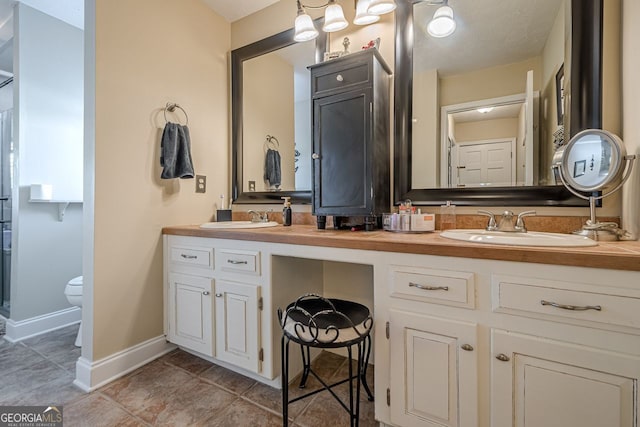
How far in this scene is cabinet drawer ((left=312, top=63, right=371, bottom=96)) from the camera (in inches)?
58.9

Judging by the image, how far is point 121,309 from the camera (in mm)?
1676

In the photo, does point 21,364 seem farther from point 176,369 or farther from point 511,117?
point 511,117

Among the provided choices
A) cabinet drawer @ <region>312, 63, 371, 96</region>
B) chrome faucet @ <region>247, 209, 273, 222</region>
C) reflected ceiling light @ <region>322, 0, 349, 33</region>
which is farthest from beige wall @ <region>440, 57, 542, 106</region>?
chrome faucet @ <region>247, 209, 273, 222</region>

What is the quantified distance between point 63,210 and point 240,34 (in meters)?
2.04

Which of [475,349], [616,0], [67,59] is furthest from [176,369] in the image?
[616,0]

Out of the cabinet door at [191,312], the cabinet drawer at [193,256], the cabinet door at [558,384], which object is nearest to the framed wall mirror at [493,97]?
the cabinet door at [558,384]

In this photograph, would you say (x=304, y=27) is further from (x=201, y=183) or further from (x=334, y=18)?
(x=201, y=183)

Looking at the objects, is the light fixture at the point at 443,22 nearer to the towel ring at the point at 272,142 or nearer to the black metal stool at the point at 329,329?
the towel ring at the point at 272,142

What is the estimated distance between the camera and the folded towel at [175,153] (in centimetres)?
181

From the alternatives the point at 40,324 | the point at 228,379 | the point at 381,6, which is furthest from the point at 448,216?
the point at 40,324

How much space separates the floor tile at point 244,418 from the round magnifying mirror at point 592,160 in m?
1.65

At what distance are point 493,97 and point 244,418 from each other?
78.1 inches

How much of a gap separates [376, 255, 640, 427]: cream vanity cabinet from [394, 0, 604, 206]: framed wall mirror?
624 mm

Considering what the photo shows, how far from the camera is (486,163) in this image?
147cm
